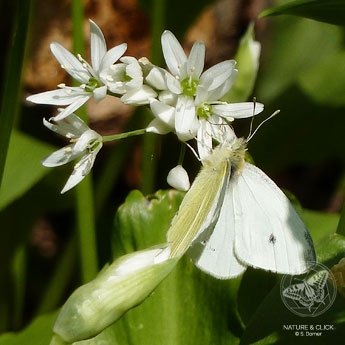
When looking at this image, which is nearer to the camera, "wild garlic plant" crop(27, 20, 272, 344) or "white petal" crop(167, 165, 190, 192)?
"wild garlic plant" crop(27, 20, 272, 344)

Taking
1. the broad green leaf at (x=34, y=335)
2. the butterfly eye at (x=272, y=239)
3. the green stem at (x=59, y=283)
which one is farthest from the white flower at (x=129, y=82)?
the green stem at (x=59, y=283)

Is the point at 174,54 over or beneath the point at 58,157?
over

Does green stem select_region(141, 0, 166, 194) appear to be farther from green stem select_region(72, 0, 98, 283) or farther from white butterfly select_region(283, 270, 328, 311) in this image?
white butterfly select_region(283, 270, 328, 311)

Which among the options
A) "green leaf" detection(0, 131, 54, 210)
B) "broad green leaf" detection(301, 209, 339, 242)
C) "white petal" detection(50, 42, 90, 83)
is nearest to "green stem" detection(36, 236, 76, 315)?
"green leaf" detection(0, 131, 54, 210)

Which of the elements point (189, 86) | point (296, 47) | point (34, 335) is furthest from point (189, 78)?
point (296, 47)

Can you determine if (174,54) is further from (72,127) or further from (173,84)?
(72,127)

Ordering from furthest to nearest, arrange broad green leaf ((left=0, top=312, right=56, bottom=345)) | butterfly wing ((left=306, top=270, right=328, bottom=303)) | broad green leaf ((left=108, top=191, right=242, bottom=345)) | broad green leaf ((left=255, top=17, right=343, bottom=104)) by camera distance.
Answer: broad green leaf ((left=255, top=17, right=343, bottom=104))
broad green leaf ((left=0, top=312, right=56, bottom=345))
broad green leaf ((left=108, top=191, right=242, bottom=345))
butterfly wing ((left=306, top=270, right=328, bottom=303))
